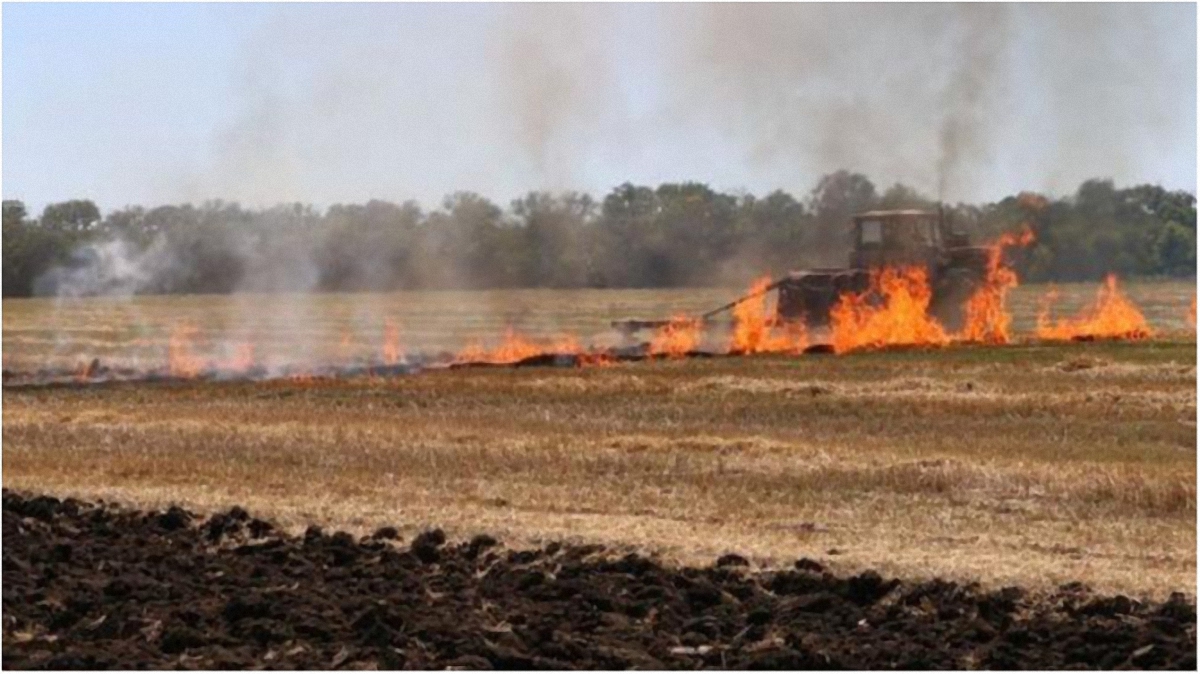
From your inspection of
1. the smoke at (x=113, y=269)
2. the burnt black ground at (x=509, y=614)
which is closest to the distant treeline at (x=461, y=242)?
the smoke at (x=113, y=269)

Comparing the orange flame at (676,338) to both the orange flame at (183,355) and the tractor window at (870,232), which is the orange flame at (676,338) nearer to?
A: the tractor window at (870,232)

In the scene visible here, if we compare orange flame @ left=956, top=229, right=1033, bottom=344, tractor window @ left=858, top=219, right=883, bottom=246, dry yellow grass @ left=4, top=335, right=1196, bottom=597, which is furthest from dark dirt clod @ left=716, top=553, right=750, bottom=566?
tractor window @ left=858, top=219, right=883, bottom=246

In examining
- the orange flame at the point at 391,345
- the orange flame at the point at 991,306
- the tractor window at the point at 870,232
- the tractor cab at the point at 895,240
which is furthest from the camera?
the tractor window at the point at 870,232

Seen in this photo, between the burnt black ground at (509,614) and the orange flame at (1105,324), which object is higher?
the orange flame at (1105,324)

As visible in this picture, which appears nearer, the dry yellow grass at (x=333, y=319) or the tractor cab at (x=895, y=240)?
the tractor cab at (x=895, y=240)

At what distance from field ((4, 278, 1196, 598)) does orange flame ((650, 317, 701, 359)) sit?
2.81m

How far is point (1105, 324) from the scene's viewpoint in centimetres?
4812

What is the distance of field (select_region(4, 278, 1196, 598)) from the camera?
18359 millimetres

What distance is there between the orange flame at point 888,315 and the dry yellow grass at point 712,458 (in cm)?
683

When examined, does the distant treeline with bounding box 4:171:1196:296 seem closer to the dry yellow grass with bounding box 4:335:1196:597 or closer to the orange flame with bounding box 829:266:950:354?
the orange flame with bounding box 829:266:950:354

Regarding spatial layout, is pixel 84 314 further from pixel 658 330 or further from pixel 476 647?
pixel 476 647

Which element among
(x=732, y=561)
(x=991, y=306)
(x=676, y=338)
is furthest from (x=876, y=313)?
(x=732, y=561)

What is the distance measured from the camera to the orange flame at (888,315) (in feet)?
147

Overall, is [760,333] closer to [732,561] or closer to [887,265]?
[887,265]
